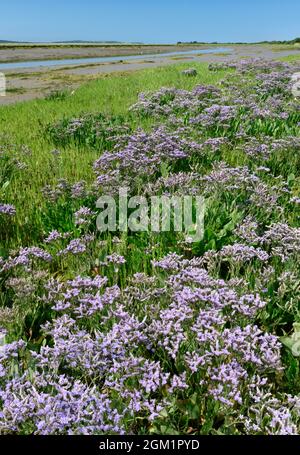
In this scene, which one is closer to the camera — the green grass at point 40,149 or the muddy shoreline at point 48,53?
the green grass at point 40,149

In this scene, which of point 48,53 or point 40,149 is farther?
point 48,53

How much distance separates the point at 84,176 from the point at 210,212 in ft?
9.22

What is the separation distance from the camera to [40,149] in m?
8.42

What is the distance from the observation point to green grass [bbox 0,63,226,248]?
5367 mm

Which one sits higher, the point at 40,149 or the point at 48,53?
the point at 48,53

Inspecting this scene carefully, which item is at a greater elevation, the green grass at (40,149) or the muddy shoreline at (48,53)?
the muddy shoreline at (48,53)

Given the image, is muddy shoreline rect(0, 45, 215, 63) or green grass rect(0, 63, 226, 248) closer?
green grass rect(0, 63, 226, 248)

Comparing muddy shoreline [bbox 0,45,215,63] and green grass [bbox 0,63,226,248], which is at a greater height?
muddy shoreline [bbox 0,45,215,63]

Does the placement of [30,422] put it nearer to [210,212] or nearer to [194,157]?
[210,212]

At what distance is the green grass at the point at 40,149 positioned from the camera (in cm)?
537

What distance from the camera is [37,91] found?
19.4 meters

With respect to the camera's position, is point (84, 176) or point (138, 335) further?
point (84, 176)
